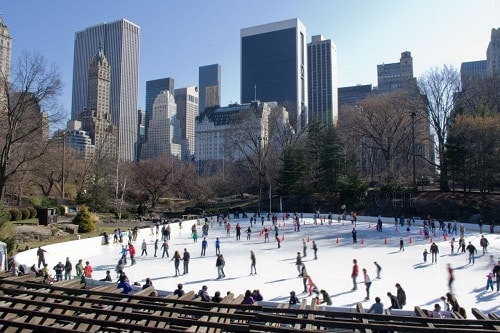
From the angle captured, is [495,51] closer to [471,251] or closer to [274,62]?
[274,62]

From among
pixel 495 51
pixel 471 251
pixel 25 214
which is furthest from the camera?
pixel 495 51

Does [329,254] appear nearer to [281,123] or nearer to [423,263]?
[423,263]

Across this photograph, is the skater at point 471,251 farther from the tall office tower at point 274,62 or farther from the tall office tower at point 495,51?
the tall office tower at point 495,51

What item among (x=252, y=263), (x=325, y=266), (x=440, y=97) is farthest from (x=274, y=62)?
(x=252, y=263)

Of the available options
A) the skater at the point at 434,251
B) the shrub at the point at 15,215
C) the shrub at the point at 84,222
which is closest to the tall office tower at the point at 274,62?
the shrub at the point at 84,222

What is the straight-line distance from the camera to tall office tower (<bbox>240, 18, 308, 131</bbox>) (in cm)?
18512

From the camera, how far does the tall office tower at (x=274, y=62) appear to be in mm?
185125

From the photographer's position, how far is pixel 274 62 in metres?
Result: 189

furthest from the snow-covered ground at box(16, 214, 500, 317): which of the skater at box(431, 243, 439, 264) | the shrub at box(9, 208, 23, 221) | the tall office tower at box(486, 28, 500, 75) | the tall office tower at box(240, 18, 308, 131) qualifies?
the tall office tower at box(240, 18, 308, 131)

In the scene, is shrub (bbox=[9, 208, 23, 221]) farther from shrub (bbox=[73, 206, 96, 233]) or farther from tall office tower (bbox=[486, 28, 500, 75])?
tall office tower (bbox=[486, 28, 500, 75])

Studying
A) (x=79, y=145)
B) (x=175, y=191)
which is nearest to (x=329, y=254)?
(x=175, y=191)

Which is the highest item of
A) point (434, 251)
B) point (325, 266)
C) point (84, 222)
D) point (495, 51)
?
point (495, 51)

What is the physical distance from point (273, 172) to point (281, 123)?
1385cm

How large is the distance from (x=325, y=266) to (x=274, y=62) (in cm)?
17732
